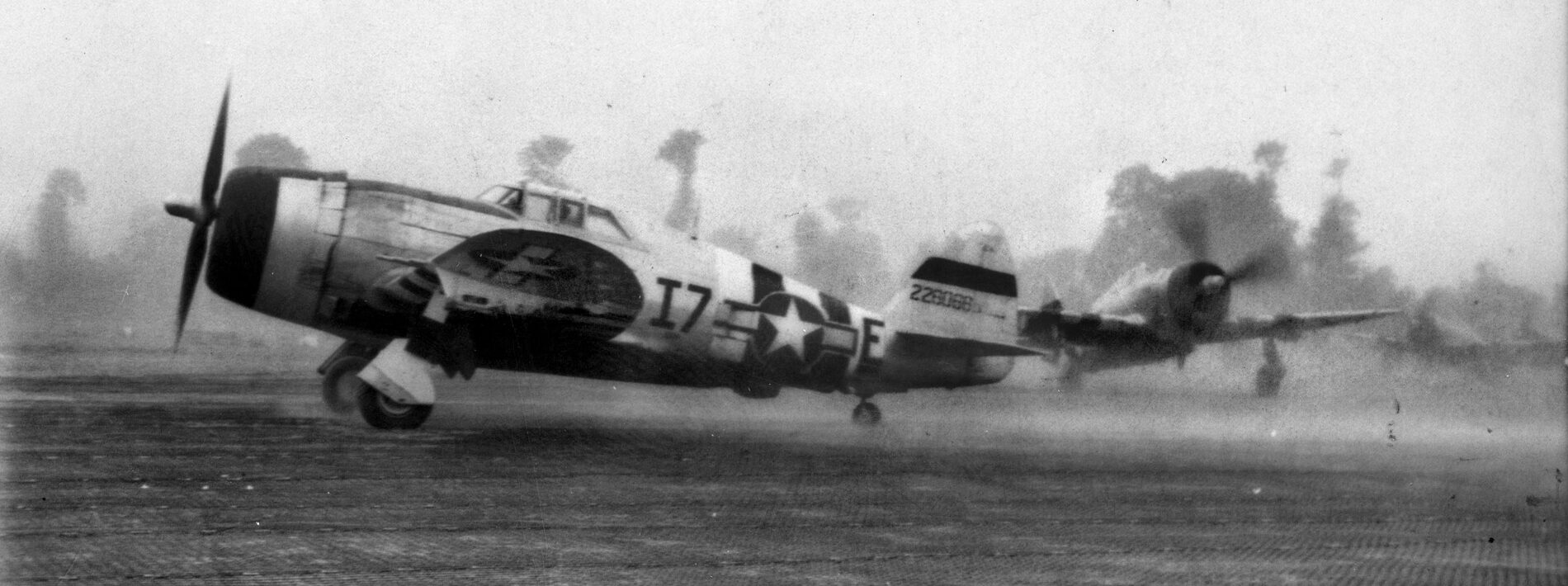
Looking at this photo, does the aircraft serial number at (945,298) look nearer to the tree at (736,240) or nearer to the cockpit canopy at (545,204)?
the tree at (736,240)

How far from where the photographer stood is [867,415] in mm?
12016

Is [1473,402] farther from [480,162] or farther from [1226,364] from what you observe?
[480,162]

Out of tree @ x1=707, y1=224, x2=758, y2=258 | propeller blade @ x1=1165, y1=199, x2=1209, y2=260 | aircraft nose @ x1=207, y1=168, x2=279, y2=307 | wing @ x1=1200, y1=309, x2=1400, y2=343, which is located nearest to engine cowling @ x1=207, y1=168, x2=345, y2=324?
aircraft nose @ x1=207, y1=168, x2=279, y2=307

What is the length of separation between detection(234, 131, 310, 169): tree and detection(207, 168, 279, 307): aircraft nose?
20 cm

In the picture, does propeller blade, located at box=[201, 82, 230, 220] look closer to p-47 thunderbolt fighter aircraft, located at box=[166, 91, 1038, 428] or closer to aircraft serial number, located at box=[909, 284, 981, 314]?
p-47 thunderbolt fighter aircraft, located at box=[166, 91, 1038, 428]

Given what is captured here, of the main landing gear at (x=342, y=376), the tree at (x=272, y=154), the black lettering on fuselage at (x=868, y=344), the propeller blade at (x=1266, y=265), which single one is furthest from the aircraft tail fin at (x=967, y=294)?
the tree at (x=272, y=154)

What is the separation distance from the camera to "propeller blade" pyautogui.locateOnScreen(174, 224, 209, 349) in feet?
29.3

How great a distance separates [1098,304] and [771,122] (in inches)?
278

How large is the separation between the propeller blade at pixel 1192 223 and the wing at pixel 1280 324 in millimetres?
1123

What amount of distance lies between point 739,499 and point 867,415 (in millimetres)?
5505

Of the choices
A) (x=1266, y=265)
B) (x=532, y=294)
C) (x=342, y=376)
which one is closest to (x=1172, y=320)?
(x=1266, y=265)

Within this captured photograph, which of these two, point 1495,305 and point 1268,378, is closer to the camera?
point 1495,305

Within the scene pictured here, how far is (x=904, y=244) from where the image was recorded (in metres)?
10.8

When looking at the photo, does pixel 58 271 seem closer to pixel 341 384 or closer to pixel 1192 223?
pixel 341 384
